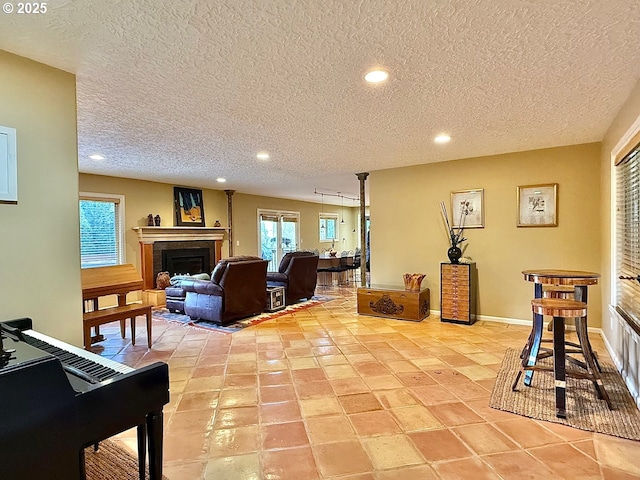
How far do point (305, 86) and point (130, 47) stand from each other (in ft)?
3.59

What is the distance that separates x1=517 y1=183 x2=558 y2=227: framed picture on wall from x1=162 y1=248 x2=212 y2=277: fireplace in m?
6.20

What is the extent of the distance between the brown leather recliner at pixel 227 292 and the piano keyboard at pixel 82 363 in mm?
3057

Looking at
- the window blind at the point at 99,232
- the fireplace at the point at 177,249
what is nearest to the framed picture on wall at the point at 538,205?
the fireplace at the point at 177,249

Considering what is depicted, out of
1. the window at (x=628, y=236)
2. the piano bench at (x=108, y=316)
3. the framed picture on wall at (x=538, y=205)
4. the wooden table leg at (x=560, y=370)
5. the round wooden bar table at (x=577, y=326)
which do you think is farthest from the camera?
the framed picture on wall at (x=538, y=205)

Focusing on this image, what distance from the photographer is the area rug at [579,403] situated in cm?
220

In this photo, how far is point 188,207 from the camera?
7680mm

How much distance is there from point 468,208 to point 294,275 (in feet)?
9.99

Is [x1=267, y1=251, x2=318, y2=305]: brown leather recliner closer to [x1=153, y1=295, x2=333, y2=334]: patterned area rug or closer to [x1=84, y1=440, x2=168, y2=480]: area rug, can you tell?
[x1=153, y1=295, x2=333, y2=334]: patterned area rug

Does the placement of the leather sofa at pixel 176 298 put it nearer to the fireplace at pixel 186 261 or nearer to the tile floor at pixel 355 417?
the tile floor at pixel 355 417

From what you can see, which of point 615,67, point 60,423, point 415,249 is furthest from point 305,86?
point 415,249

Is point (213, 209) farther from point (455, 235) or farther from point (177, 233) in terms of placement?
point (455, 235)

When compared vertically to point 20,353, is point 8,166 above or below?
above

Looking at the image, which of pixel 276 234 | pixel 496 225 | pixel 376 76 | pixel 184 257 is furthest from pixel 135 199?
pixel 496 225

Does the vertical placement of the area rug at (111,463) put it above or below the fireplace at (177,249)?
below
